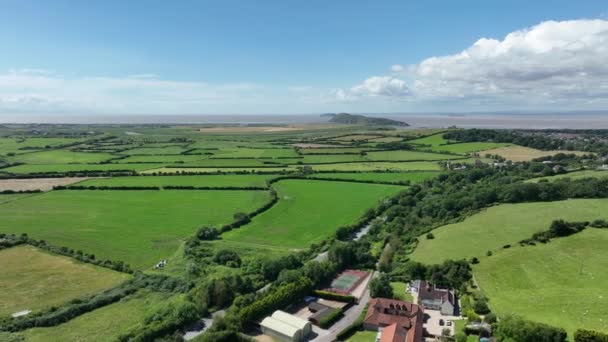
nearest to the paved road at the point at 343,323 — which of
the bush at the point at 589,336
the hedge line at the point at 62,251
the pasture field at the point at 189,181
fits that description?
the bush at the point at 589,336

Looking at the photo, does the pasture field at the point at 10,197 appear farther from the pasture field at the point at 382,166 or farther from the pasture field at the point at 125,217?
the pasture field at the point at 382,166

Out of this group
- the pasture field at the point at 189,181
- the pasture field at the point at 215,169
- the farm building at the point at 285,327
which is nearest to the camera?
the farm building at the point at 285,327

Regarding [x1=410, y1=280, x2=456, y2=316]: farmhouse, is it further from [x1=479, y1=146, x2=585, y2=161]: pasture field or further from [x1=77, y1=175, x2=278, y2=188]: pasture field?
[x1=479, y1=146, x2=585, y2=161]: pasture field

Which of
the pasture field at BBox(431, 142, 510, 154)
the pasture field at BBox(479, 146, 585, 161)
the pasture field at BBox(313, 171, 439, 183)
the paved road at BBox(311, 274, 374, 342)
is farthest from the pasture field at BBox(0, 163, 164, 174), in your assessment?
the pasture field at BBox(479, 146, 585, 161)

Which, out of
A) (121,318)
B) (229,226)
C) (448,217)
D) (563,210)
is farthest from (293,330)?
(563,210)

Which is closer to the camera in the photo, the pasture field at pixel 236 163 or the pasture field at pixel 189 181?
the pasture field at pixel 189 181

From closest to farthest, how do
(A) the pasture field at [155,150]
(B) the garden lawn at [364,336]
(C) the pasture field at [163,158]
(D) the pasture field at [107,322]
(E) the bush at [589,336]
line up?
(E) the bush at [589,336] → (D) the pasture field at [107,322] → (B) the garden lawn at [364,336] → (C) the pasture field at [163,158] → (A) the pasture field at [155,150]

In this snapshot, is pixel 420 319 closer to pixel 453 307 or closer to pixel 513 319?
pixel 453 307
